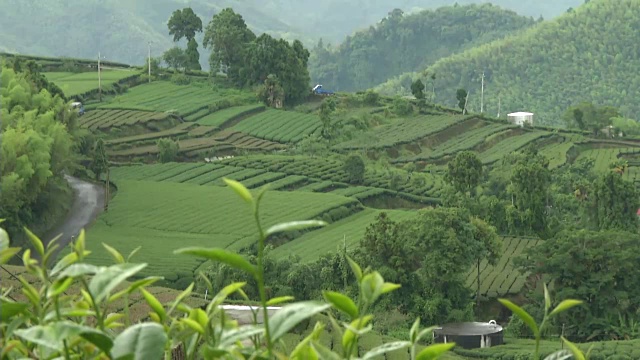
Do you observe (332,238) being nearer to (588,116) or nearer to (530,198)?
(530,198)

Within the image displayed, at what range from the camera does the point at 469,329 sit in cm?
2059

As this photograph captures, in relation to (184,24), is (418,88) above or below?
below

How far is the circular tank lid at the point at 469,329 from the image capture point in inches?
798

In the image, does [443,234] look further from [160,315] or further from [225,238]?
[160,315]

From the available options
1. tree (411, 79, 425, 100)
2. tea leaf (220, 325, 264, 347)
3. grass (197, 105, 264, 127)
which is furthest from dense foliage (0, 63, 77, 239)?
tea leaf (220, 325, 264, 347)

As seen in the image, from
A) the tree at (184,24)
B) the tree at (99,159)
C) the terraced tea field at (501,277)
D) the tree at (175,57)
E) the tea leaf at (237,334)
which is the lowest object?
the terraced tea field at (501,277)

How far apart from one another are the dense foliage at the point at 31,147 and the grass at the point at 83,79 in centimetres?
1307

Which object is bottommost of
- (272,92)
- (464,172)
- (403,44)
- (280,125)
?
(464,172)

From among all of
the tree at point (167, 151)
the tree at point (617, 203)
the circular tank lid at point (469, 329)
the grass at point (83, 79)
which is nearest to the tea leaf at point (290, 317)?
the circular tank lid at point (469, 329)

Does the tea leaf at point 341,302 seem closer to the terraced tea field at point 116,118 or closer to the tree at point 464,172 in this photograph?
the tree at point 464,172

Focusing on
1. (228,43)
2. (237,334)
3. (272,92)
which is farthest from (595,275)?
(228,43)

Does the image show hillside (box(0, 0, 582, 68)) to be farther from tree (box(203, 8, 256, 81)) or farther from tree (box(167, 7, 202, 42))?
tree (box(203, 8, 256, 81))

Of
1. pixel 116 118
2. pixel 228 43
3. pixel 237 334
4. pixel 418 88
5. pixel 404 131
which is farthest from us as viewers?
pixel 228 43

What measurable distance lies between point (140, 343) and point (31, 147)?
25.2m
